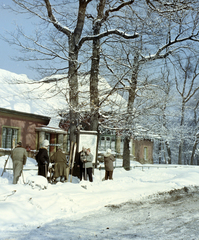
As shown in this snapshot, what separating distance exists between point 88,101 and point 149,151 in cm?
2699

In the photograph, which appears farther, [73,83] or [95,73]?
[95,73]

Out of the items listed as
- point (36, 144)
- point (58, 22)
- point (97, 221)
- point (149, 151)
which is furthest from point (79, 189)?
point (149, 151)

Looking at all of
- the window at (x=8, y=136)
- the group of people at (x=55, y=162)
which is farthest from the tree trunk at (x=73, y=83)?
the window at (x=8, y=136)

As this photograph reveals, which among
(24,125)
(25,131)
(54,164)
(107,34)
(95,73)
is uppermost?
(107,34)

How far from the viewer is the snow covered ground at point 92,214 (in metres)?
5.93

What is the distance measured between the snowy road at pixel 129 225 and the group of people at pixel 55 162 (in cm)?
454

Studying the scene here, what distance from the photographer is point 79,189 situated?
36.0 ft

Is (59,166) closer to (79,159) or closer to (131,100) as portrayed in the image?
(79,159)

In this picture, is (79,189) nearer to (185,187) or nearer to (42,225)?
(42,225)

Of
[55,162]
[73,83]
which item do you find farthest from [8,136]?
[55,162]

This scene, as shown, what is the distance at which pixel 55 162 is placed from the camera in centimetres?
1342

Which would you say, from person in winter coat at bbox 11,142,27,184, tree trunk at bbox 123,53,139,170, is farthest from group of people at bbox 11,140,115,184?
tree trunk at bbox 123,53,139,170

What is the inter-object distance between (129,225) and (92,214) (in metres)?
1.64

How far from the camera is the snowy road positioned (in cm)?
571
